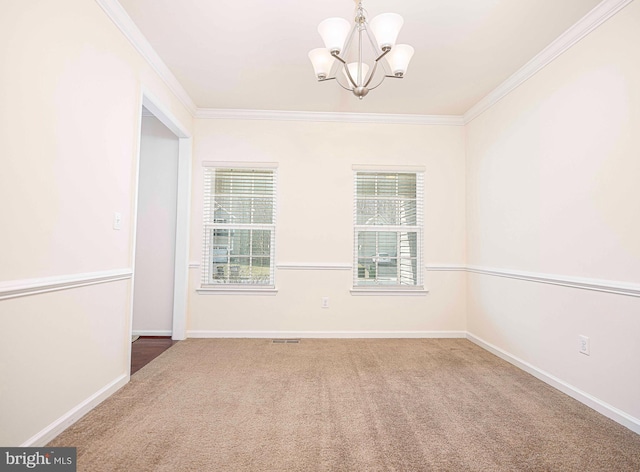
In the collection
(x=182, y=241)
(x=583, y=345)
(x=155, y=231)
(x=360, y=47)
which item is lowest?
(x=583, y=345)

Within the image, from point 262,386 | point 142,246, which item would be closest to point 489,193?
point 262,386

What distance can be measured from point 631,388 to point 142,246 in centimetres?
458

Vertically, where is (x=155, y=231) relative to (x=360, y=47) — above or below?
below

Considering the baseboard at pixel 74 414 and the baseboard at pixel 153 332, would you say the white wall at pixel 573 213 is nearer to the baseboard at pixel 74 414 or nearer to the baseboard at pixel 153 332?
the baseboard at pixel 74 414

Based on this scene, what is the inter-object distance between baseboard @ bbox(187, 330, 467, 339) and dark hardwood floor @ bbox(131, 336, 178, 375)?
302mm

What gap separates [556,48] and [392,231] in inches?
91.0

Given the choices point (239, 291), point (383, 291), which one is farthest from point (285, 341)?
point (383, 291)

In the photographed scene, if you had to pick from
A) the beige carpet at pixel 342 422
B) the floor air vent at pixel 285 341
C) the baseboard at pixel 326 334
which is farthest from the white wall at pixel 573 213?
the floor air vent at pixel 285 341

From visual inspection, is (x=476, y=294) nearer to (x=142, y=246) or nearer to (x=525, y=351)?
(x=525, y=351)

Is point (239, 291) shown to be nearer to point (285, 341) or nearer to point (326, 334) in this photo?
point (285, 341)

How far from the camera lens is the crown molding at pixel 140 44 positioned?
2.26 metres

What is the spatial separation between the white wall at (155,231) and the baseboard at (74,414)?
5.13 feet

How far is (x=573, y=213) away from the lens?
2496 millimetres

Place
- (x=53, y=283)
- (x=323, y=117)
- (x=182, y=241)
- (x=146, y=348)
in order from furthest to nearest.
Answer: (x=323, y=117) < (x=182, y=241) < (x=146, y=348) < (x=53, y=283)
